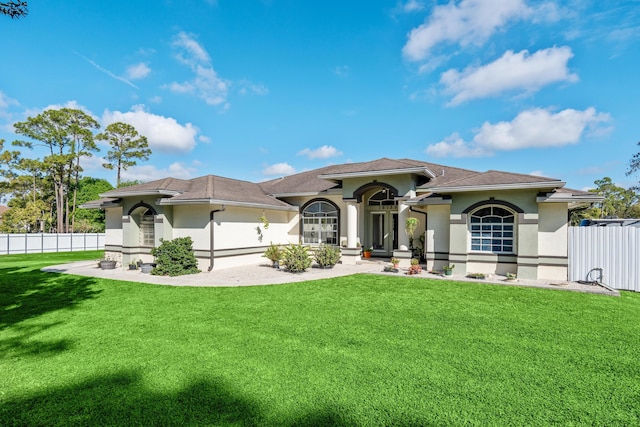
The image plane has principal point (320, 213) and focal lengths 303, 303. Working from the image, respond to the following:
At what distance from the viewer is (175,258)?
482 inches

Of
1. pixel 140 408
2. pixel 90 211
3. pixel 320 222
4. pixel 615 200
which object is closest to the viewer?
pixel 140 408

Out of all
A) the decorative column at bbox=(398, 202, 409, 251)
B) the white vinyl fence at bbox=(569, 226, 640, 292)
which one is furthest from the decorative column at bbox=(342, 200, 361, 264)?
the white vinyl fence at bbox=(569, 226, 640, 292)

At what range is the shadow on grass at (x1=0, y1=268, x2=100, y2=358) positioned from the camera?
4.96 metres

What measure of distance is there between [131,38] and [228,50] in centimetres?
366

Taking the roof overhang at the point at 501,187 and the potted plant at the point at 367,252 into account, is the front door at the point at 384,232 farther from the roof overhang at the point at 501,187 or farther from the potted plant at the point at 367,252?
the roof overhang at the point at 501,187

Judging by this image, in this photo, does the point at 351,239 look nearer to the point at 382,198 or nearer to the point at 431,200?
the point at 382,198

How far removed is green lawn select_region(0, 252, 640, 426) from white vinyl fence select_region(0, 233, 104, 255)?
18.1 m

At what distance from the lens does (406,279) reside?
34.9 feet

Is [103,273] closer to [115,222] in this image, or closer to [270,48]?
[115,222]

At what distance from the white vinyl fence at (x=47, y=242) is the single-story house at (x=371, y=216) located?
10347 mm

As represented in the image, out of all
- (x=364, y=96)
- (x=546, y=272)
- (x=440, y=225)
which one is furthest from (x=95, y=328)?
(x=364, y=96)

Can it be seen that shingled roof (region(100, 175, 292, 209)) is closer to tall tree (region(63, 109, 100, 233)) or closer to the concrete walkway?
the concrete walkway

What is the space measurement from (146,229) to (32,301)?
255 inches

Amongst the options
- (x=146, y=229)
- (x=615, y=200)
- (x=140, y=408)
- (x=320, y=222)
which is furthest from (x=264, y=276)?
(x=615, y=200)
